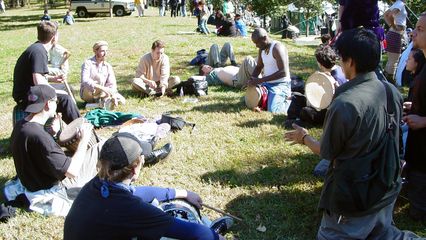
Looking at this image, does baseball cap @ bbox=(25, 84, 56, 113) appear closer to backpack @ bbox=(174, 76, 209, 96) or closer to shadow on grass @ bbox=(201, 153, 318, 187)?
shadow on grass @ bbox=(201, 153, 318, 187)

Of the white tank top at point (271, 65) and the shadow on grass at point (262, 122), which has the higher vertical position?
the white tank top at point (271, 65)

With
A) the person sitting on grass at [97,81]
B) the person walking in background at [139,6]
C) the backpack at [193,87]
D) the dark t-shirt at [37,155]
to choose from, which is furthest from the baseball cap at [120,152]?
the person walking in background at [139,6]

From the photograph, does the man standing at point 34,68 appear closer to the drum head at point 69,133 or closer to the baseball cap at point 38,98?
the drum head at point 69,133

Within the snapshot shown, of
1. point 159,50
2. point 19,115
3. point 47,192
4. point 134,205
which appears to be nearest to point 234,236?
point 134,205

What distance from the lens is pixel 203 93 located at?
802 centimetres

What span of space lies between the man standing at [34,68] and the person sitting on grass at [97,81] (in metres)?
1.50

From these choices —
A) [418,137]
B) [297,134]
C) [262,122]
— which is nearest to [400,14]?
[262,122]

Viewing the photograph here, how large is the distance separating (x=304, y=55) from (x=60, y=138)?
841cm

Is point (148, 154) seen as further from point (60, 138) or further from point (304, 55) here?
point (304, 55)

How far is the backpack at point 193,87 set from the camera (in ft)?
26.1

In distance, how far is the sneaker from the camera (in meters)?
3.59

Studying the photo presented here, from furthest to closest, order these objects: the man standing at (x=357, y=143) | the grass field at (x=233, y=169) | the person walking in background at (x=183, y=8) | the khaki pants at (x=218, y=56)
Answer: the person walking in background at (x=183, y=8)
the khaki pants at (x=218, y=56)
the grass field at (x=233, y=169)
the man standing at (x=357, y=143)

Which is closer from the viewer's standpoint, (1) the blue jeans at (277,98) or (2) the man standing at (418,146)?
(2) the man standing at (418,146)

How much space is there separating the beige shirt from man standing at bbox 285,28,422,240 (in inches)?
209
